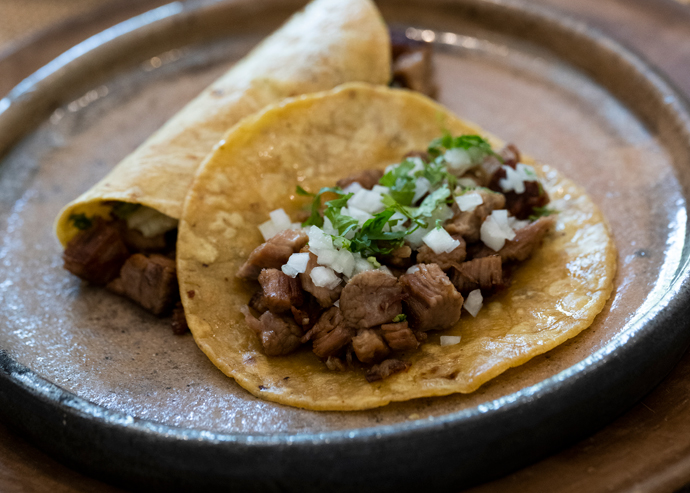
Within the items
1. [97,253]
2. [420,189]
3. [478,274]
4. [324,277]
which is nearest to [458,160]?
[420,189]

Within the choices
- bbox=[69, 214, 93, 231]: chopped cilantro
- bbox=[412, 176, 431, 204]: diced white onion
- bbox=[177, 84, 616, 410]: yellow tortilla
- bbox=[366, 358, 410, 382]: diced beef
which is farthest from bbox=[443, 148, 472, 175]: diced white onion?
bbox=[69, 214, 93, 231]: chopped cilantro

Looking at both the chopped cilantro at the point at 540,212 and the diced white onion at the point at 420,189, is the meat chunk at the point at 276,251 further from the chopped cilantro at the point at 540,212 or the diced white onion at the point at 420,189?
the chopped cilantro at the point at 540,212

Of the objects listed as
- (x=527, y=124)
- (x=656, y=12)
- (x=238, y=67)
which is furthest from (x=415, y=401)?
(x=656, y=12)

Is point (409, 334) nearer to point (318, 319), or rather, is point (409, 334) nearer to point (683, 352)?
point (318, 319)

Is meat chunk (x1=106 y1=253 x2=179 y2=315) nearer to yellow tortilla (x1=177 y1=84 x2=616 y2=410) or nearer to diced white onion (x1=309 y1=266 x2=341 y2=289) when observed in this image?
yellow tortilla (x1=177 y1=84 x2=616 y2=410)

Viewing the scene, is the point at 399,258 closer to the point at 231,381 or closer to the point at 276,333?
the point at 276,333
